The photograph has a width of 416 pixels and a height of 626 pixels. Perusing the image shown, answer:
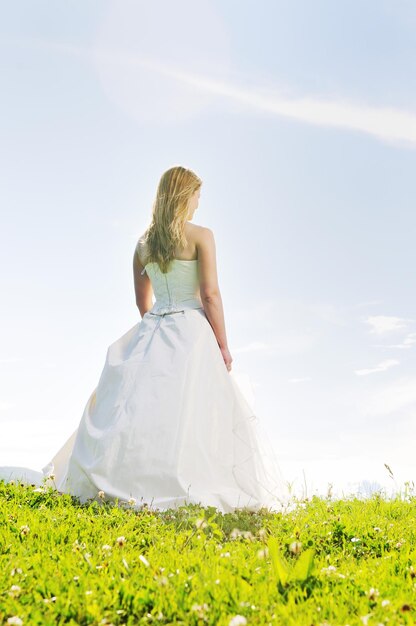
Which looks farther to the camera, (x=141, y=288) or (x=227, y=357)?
(x=141, y=288)

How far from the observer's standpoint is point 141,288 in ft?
32.9

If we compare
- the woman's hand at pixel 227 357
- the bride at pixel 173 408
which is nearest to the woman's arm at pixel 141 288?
the bride at pixel 173 408

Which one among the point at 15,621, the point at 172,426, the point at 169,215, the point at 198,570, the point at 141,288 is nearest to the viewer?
the point at 15,621

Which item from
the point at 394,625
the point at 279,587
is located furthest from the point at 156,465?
the point at 394,625

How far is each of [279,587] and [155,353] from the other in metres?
4.68

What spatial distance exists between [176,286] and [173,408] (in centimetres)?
177

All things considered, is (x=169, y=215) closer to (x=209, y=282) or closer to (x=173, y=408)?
(x=209, y=282)

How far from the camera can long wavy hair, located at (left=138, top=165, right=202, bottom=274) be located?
9.14 metres

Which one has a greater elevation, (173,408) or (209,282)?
(209,282)

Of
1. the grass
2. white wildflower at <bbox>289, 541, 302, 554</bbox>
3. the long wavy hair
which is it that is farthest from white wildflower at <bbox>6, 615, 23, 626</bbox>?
the long wavy hair

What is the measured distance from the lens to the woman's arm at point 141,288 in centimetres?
995

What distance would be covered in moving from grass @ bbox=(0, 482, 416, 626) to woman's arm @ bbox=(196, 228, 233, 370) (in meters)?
2.62

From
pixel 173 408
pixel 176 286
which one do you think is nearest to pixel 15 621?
pixel 173 408

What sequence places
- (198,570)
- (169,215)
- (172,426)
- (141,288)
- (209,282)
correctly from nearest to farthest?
(198,570) → (172,426) → (209,282) → (169,215) → (141,288)
